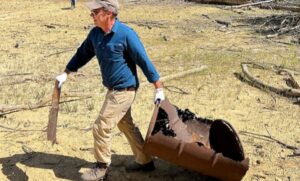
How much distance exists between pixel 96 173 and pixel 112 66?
3.24ft

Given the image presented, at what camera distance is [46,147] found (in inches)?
215

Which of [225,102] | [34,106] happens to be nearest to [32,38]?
[34,106]

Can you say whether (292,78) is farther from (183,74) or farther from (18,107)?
(18,107)

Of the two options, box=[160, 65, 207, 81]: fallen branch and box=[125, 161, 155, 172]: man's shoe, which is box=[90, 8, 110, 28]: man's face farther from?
box=[160, 65, 207, 81]: fallen branch

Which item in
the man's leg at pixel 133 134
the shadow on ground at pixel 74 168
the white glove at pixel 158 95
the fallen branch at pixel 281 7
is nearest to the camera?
the white glove at pixel 158 95

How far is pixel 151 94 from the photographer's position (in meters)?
7.40

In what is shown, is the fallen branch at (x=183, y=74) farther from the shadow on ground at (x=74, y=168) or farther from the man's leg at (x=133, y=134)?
the man's leg at (x=133, y=134)

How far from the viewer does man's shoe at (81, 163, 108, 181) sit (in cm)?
440

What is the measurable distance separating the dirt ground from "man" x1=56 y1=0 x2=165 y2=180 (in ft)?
1.99

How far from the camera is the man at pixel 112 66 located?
13.5 ft

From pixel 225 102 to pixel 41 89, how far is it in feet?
9.44

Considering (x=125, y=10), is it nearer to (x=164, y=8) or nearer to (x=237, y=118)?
(x=164, y=8)

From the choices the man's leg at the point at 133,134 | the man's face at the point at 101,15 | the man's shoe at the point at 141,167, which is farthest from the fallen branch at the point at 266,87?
the man's face at the point at 101,15

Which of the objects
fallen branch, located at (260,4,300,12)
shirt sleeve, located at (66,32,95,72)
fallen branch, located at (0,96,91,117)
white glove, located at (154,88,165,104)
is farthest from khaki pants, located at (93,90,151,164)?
fallen branch, located at (260,4,300,12)
